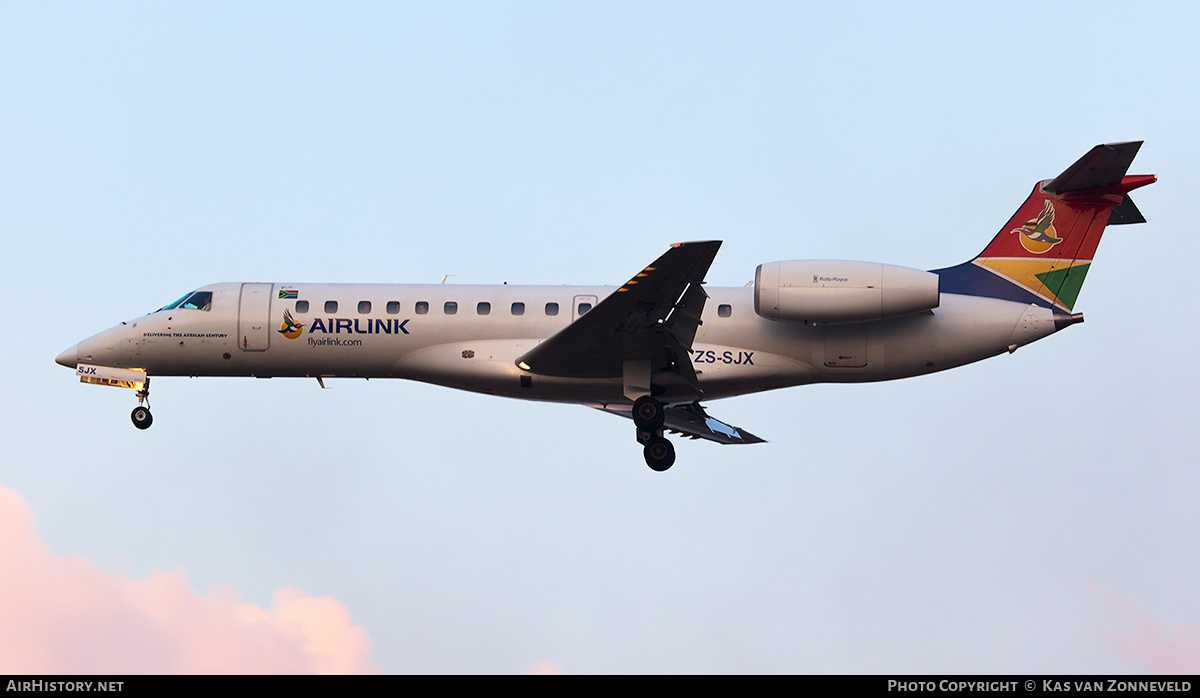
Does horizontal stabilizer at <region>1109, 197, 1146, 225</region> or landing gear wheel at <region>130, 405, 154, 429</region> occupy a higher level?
horizontal stabilizer at <region>1109, 197, 1146, 225</region>

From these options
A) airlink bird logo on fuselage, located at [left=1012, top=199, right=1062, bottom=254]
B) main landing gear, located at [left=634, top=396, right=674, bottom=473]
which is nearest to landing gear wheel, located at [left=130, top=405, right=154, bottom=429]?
main landing gear, located at [left=634, top=396, right=674, bottom=473]

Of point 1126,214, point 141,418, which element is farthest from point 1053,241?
point 141,418

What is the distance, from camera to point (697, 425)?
87.2 feet

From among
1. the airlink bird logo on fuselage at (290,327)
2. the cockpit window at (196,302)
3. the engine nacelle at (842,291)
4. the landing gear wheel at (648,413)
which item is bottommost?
the landing gear wheel at (648,413)

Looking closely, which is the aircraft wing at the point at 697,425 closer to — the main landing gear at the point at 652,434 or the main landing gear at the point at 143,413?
the main landing gear at the point at 652,434

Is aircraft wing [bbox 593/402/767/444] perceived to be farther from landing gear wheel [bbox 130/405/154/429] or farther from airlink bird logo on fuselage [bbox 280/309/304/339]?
landing gear wheel [bbox 130/405/154/429]

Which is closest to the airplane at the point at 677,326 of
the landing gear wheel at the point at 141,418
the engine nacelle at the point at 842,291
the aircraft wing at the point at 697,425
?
the engine nacelle at the point at 842,291

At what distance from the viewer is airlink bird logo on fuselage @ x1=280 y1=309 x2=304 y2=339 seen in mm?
23305

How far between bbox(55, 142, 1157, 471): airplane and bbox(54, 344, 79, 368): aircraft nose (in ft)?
4.04

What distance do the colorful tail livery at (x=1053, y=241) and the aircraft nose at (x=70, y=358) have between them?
652 inches

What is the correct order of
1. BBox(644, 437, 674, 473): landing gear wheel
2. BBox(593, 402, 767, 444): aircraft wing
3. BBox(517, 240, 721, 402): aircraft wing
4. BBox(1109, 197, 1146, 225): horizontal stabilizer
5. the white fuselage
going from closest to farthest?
BBox(517, 240, 721, 402): aircraft wing < the white fuselage < BBox(1109, 197, 1146, 225): horizontal stabilizer < BBox(644, 437, 674, 473): landing gear wheel < BBox(593, 402, 767, 444): aircraft wing

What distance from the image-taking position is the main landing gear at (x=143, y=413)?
2419 cm
